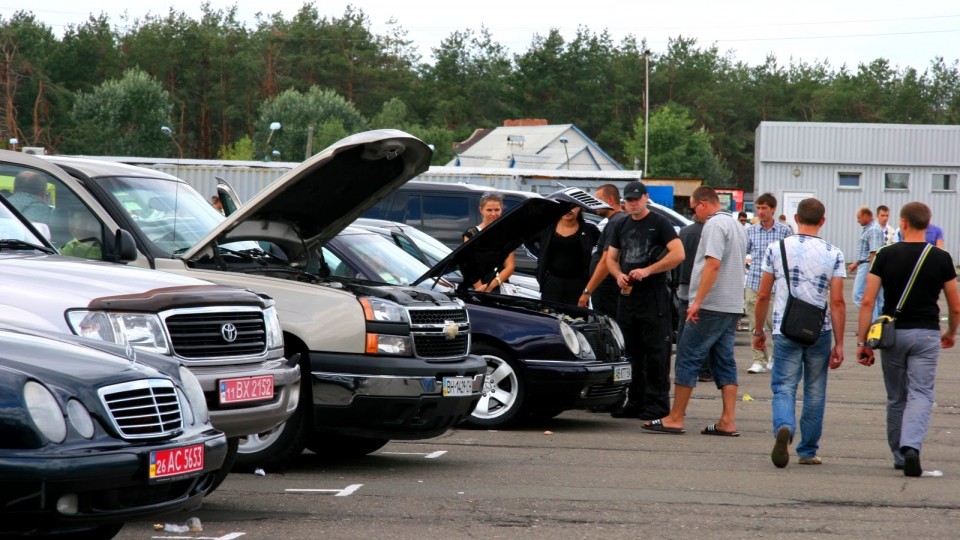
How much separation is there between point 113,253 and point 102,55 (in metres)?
95.7

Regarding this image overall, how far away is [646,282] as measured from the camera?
10.9 m

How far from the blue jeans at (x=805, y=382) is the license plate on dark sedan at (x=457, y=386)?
2244 millimetres

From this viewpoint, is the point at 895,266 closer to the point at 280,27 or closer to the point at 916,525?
the point at 916,525

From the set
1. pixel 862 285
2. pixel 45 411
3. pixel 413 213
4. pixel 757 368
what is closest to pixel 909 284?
pixel 45 411

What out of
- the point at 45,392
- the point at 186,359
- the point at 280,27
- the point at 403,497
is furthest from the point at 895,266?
the point at 280,27

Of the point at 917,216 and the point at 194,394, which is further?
the point at 917,216

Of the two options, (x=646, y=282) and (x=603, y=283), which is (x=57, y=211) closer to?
(x=646, y=282)

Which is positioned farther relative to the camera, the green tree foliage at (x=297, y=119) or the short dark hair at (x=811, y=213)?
the green tree foliage at (x=297, y=119)

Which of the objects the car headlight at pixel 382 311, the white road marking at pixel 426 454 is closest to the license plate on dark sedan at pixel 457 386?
the car headlight at pixel 382 311

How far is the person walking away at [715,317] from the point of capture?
10.3 metres

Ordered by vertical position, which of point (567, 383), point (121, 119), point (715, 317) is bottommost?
point (567, 383)

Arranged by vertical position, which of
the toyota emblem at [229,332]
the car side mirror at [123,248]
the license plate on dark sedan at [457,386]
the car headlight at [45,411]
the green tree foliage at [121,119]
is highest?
the green tree foliage at [121,119]

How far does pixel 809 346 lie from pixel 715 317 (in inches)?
52.2

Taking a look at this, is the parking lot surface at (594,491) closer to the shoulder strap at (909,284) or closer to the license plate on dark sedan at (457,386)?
the license plate on dark sedan at (457,386)
